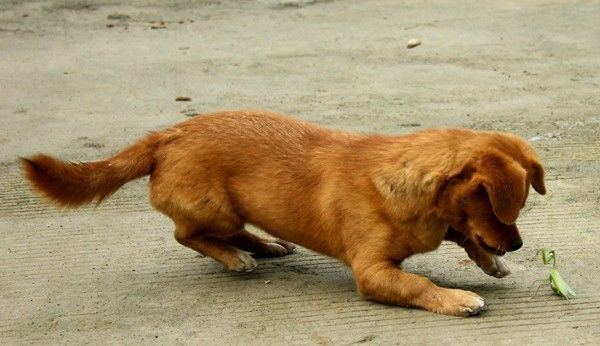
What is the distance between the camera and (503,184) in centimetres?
415

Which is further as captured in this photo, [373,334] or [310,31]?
[310,31]

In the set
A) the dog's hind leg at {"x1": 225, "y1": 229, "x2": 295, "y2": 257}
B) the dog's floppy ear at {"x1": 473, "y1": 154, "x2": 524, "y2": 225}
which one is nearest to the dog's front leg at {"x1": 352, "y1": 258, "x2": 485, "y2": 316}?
the dog's floppy ear at {"x1": 473, "y1": 154, "x2": 524, "y2": 225}

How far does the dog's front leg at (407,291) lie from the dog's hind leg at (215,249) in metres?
0.67

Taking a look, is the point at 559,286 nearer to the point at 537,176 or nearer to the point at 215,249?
the point at 537,176

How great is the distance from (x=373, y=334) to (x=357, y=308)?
0.95ft

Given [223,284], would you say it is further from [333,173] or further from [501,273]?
[501,273]

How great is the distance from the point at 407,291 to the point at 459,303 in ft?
0.72

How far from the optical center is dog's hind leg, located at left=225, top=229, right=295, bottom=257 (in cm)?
526

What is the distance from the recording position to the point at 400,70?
8.45m

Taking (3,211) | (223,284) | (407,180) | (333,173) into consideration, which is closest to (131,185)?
(3,211)

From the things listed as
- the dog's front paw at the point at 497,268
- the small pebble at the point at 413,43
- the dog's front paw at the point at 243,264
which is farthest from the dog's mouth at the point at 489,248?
the small pebble at the point at 413,43

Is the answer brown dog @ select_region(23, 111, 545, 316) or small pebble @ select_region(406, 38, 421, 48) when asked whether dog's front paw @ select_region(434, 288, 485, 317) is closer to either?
brown dog @ select_region(23, 111, 545, 316)

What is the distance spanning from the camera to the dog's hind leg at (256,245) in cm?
526

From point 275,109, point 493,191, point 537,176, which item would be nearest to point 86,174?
point 493,191
